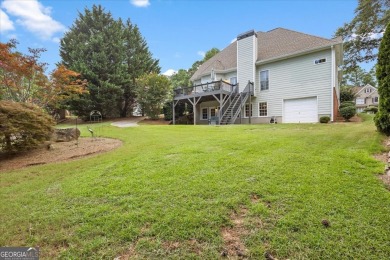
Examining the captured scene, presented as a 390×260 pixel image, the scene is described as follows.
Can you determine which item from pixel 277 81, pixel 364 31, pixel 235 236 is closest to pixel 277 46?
pixel 277 81

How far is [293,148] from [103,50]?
2440 cm

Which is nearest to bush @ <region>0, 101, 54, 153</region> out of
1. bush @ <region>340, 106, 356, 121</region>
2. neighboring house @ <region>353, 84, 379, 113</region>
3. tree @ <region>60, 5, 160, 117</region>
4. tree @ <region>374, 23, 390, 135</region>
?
tree @ <region>374, 23, 390, 135</region>

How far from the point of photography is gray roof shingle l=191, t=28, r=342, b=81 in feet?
48.1

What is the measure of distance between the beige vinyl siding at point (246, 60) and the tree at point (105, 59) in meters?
12.2

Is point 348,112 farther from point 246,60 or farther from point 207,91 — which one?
point 207,91

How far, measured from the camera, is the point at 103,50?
24.0 metres

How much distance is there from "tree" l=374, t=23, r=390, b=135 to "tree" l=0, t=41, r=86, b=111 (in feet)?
55.6

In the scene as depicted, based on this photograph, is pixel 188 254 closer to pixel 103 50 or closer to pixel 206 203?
pixel 206 203

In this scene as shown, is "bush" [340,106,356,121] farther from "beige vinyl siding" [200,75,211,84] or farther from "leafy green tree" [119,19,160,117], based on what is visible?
"leafy green tree" [119,19,160,117]

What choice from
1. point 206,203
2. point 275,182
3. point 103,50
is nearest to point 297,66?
point 275,182

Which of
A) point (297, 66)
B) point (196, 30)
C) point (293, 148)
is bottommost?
point (293, 148)

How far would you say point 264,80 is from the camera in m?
17.0

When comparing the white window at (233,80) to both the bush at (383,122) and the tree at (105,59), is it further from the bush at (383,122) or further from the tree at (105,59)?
the bush at (383,122)

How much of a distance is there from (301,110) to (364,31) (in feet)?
41.1
